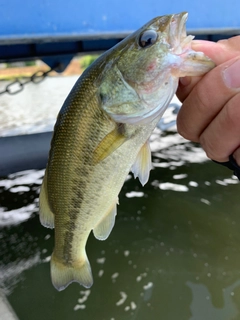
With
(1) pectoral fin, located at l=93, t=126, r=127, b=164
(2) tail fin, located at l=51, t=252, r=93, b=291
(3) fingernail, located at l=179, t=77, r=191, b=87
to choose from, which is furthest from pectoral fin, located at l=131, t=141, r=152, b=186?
(2) tail fin, located at l=51, t=252, r=93, b=291

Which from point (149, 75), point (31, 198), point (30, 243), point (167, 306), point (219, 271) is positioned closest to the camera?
point (149, 75)

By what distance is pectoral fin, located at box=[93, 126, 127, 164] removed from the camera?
100cm

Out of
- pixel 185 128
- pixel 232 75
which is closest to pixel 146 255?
pixel 185 128

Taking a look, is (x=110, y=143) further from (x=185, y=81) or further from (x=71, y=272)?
(x=71, y=272)

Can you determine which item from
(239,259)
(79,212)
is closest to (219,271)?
(239,259)

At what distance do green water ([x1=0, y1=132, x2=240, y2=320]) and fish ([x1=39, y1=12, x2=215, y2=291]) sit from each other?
4.36 ft

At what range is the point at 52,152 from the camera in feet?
3.70

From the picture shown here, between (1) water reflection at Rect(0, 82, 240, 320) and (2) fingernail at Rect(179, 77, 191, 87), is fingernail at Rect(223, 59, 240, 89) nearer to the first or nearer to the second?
(2) fingernail at Rect(179, 77, 191, 87)

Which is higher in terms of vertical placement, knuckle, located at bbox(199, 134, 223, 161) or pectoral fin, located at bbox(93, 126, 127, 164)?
pectoral fin, located at bbox(93, 126, 127, 164)

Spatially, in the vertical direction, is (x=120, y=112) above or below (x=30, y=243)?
above

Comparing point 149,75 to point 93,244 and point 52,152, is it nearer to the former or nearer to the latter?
point 52,152

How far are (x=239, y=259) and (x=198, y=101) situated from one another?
1814mm

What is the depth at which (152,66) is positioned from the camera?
1.00 meters

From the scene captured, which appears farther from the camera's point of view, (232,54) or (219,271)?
(219,271)
